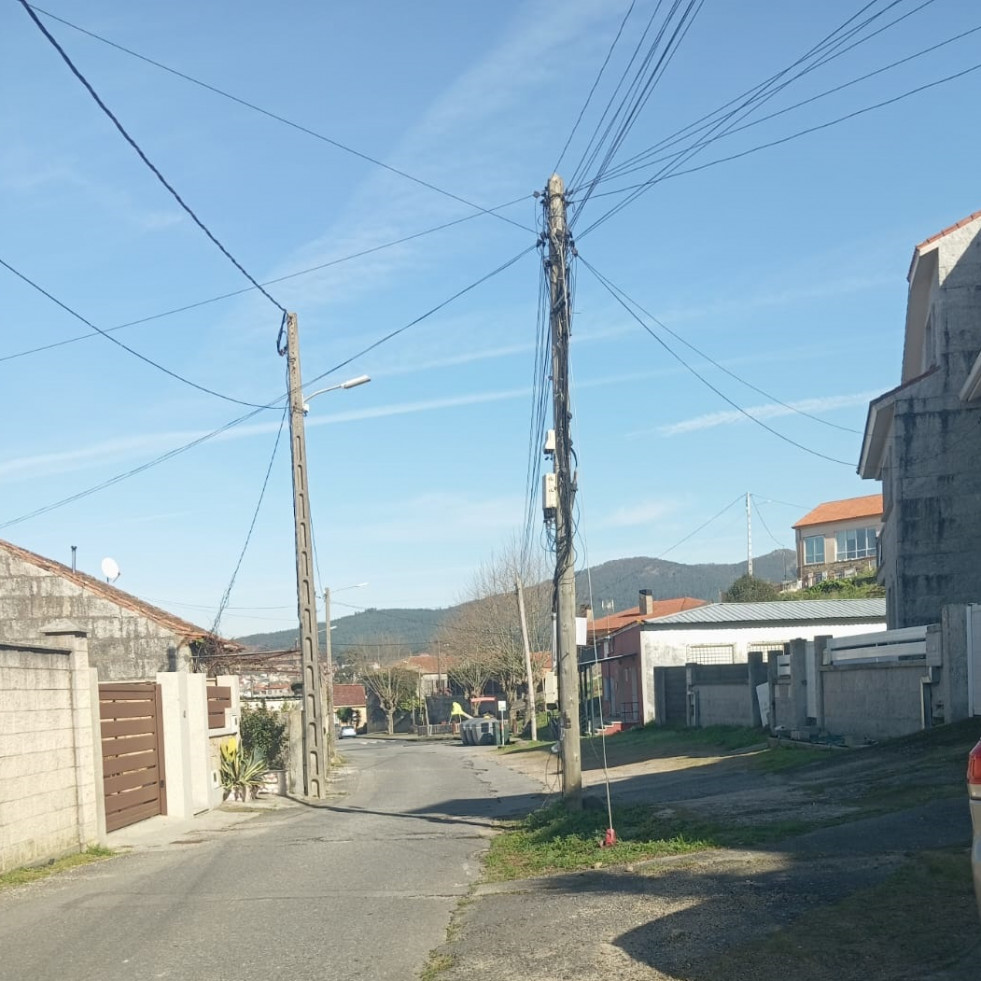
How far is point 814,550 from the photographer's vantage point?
262 feet

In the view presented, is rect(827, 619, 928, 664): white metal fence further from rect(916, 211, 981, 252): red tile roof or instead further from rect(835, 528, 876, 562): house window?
rect(835, 528, 876, 562): house window

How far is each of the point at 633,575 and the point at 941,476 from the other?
16539 centimetres

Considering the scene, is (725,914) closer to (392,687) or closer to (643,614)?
(643,614)

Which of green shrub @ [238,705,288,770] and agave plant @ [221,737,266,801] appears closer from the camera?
agave plant @ [221,737,266,801]

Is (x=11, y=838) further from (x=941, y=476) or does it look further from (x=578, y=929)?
(x=941, y=476)

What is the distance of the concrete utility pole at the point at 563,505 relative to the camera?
1508 centimetres

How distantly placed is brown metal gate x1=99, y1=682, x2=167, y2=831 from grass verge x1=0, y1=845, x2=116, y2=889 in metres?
1.62

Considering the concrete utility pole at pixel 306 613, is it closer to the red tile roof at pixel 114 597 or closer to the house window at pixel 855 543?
the red tile roof at pixel 114 597

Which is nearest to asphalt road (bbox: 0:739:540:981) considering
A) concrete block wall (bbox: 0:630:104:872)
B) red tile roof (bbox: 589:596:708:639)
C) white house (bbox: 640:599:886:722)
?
concrete block wall (bbox: 0:630:104:872)

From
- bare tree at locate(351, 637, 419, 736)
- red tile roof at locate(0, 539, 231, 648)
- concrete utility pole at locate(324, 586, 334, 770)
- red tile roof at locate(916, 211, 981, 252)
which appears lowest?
bare tree at locate(351, 637, 419, 736)

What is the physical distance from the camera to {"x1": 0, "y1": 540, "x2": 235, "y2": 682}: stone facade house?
26969 millimetres

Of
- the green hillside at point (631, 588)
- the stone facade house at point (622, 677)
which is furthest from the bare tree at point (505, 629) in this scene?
the green hillside at point (631, 588)

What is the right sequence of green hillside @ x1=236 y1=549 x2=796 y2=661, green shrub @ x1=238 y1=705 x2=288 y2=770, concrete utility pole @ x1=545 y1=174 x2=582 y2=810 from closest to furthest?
1. concrete utility pole @ x1=545 y1=174 x2=582 y2=810
2. green shrub @ x1=238 y1=705 x2=288 y2=770
3. green hillside @ x1=236 y1=549 x2=796 y2=661

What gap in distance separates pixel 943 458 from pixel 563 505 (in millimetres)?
12420
